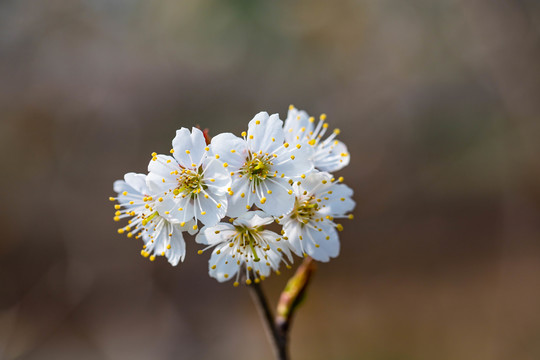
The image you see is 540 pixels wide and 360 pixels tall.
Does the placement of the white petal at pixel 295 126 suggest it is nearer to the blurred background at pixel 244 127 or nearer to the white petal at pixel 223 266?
the white petal at pixel 223 266

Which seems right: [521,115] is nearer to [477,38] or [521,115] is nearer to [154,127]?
[477,38]

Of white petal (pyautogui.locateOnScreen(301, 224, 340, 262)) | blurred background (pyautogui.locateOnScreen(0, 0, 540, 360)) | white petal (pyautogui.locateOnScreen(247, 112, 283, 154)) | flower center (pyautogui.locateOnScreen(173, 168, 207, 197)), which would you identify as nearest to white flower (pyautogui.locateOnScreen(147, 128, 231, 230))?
flower center (pyautogui.locateOnScreen(173, 168, 207, 197))

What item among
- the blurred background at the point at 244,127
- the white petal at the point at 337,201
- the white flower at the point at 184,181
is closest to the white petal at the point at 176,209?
the white flower at the point at 184,181

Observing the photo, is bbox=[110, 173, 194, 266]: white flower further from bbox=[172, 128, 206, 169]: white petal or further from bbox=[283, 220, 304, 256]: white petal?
bbox=[283, 220, 304, 256]: white petal

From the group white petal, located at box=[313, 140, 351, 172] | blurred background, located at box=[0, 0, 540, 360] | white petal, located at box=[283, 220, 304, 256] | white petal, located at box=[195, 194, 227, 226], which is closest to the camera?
white petal, located at box=[195, 194, 227, 226]

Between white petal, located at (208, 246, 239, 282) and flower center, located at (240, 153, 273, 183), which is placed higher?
flower center, located at (240, 153, 273, 183)

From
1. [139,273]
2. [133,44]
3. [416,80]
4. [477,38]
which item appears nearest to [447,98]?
[416,80]

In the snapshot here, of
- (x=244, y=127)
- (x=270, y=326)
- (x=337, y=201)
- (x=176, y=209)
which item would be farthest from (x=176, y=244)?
(x=244, y=127)
